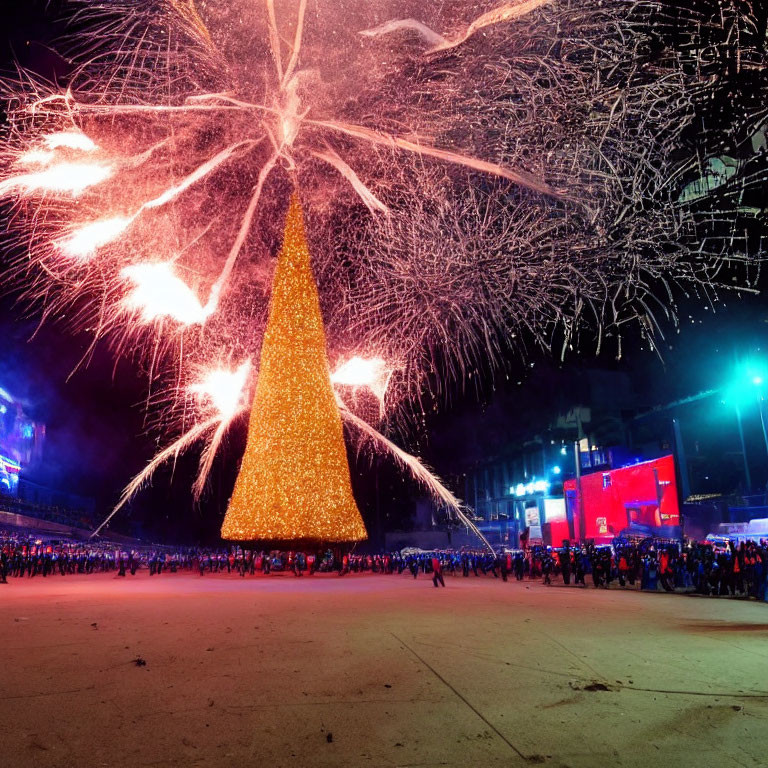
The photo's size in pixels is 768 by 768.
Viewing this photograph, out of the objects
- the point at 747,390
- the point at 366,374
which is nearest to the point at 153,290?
the point at 366,374

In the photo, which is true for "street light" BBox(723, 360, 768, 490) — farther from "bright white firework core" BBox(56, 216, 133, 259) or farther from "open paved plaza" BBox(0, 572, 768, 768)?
"bright white firework core" BBox(56, 216, 133, 259)

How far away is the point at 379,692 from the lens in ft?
18.4

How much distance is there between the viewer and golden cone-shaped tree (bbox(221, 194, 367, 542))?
1310cm

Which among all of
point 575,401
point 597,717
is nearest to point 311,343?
point 597,717

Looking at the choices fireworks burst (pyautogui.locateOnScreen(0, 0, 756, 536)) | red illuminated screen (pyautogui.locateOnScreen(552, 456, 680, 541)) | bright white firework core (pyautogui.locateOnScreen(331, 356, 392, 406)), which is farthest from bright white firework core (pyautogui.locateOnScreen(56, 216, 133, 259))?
red illuminated screen (pyautogui.locateOnScreen(552, 456, 680, 541))

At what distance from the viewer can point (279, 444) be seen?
13.3 metres

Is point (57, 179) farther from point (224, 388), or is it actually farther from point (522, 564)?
point (522, 564)

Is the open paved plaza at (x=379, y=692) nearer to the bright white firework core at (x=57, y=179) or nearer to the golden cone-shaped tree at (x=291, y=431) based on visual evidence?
the golden cone-shaped tree at (x=291, y=431)

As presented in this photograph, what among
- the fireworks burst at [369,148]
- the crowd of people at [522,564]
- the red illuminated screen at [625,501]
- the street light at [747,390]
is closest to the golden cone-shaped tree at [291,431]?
the fireworks burst at [369,148]

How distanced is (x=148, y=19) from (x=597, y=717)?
9722mm

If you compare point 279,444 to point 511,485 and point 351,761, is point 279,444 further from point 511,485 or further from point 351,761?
point 511,485

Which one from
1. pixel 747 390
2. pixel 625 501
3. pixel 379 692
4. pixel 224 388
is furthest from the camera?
pixel 625 501

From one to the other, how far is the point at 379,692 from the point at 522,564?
23.4 metres

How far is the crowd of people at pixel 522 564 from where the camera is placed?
17.6 metres
